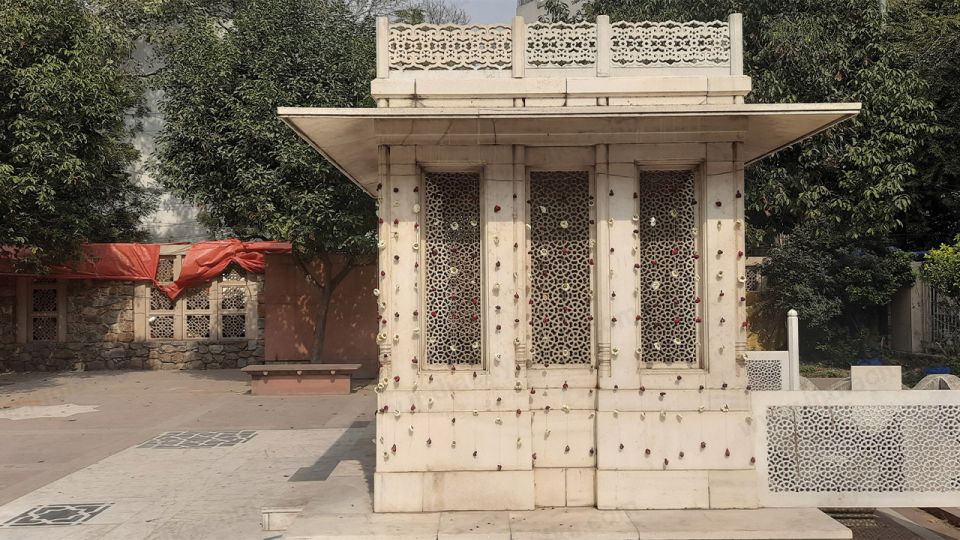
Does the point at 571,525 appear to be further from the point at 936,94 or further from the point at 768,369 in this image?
the point at 936,94

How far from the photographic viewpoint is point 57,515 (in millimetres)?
7703

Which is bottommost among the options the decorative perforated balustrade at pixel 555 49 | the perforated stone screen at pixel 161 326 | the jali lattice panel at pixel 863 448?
the jali lattice panel at pixel 863 448

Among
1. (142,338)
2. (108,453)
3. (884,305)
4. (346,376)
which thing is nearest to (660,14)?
(884,305)

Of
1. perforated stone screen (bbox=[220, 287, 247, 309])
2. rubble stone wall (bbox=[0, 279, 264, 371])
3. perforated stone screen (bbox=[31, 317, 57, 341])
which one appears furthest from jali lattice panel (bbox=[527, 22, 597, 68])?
perforated stone screen (bbox=[31, 317, 57, 341])

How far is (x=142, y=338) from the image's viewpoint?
19.7 meters

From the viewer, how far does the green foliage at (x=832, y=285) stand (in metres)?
16.6

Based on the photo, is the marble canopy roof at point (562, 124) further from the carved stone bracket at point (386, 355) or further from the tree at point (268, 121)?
the tree at point (268, 121)

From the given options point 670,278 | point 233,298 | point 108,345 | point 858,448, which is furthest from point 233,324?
point 858,448

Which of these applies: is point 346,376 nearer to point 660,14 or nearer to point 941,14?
point 660,14

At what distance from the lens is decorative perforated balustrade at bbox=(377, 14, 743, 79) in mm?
6453

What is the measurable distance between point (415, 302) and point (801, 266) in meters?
13.0

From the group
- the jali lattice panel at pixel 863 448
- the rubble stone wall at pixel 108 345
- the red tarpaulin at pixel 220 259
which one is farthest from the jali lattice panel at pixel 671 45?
the rubble stone wall at pixel 108 345

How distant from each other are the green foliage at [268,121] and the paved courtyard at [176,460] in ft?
12.0

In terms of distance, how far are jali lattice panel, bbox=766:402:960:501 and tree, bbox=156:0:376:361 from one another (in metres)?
9.90
